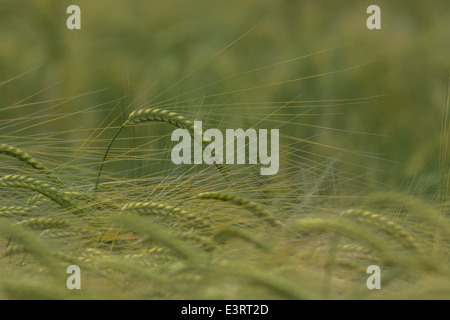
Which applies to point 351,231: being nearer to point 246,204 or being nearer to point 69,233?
point 246,204

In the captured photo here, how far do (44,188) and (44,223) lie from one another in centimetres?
9

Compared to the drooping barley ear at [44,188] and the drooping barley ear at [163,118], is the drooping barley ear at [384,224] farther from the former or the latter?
the drooping barley ear at [44,188]

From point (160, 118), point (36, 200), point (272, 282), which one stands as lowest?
point (272, 282)

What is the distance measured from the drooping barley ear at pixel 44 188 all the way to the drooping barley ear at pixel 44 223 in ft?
0.20

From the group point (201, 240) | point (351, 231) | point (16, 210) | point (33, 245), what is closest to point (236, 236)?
point (201, 240)

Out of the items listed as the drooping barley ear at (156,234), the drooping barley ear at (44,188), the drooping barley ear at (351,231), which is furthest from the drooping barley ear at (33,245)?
the drooping barley ear at (351,231)

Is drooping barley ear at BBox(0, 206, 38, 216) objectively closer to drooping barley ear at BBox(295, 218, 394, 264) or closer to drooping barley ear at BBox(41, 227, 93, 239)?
drooping barley ear at BBox(41, 227, 93, 239)

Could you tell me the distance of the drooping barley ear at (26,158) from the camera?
108cm

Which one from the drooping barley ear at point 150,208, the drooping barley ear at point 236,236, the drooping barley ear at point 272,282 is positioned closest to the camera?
the drooping barley ear at point 272,282

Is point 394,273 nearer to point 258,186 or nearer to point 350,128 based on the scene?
point 258,186

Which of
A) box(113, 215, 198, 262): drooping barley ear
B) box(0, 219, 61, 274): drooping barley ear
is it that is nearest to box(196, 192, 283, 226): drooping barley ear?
box(113, 215, 198, 262): drooping barley ear

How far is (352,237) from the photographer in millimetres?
847

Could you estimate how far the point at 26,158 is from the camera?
1.10 m

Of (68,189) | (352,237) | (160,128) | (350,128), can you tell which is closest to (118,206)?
(68,189)
